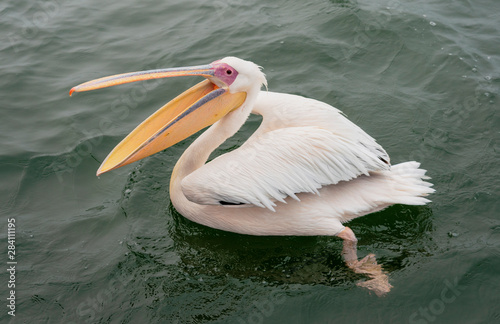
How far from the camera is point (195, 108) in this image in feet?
13.1

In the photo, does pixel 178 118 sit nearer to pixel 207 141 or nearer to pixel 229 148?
pixel 207 141

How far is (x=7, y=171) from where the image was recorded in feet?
16.5

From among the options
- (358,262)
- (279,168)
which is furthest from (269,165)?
(358,262)

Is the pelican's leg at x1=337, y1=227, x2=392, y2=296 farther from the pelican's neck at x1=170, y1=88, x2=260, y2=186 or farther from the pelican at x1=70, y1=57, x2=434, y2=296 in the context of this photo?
the pelican's neck at x1=170, y1=88, x2=260, y2=186

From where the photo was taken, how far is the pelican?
3.81 meters

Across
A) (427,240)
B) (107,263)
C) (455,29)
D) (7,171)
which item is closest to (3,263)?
(107,263)

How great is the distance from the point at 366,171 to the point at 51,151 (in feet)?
10.6

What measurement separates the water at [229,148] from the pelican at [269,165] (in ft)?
0.82

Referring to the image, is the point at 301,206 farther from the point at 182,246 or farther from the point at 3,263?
the point at 3,263

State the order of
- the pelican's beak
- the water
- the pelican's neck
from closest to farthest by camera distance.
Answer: the water
the pelican's beak
the pelican's neck

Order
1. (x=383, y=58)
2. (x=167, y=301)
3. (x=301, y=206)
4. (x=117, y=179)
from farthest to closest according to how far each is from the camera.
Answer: (x=383, y=58), (x=117, y=179), (x=301, y=206), (x=167, y=301)

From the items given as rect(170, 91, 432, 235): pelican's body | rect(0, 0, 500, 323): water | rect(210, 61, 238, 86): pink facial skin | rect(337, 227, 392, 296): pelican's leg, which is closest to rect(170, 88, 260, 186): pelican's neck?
rect(170, 91, 432, 235): pelican's body

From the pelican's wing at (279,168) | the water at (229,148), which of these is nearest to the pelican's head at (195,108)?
the pelican's wing at (279,168)

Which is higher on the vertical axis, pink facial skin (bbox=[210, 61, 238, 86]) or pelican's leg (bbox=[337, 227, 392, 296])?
pink facial skin (bbox=[210, 61, 238, 86])
